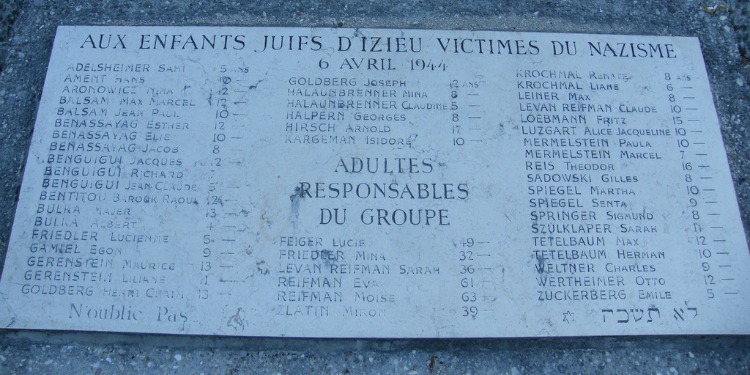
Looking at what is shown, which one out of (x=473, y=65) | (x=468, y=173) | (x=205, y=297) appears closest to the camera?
(x=205, y=297)

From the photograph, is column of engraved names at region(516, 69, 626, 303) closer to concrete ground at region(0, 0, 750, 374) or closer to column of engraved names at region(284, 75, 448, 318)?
concrete ground at region(0, 0, 750, 374)

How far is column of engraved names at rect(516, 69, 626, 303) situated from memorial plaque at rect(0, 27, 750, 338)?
0.03 feet

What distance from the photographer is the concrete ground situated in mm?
3107

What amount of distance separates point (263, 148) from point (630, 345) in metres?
2.21

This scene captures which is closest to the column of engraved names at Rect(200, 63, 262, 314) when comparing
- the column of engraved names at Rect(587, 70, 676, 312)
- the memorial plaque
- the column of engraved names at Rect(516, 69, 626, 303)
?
the memorial plaque

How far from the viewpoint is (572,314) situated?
122 inches

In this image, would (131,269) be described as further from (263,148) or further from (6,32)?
(6,32)

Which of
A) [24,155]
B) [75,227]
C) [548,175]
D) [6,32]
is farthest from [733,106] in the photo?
[6,32]

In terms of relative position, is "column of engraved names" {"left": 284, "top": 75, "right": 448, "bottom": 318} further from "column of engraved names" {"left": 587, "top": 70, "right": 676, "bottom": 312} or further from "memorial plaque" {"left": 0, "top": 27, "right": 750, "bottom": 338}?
"column of engraved names" {"left": 587, "top": 70, "right": 676, "bottom": 312}

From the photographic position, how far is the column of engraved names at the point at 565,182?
3.16 meters

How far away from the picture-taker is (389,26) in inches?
147

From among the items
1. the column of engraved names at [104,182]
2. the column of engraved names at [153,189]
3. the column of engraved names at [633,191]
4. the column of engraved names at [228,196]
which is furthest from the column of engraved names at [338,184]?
the column of engraved names at [633,191]

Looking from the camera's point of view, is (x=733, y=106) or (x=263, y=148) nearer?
(x=263, y=148)

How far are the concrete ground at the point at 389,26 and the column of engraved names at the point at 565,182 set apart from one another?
32 cm
